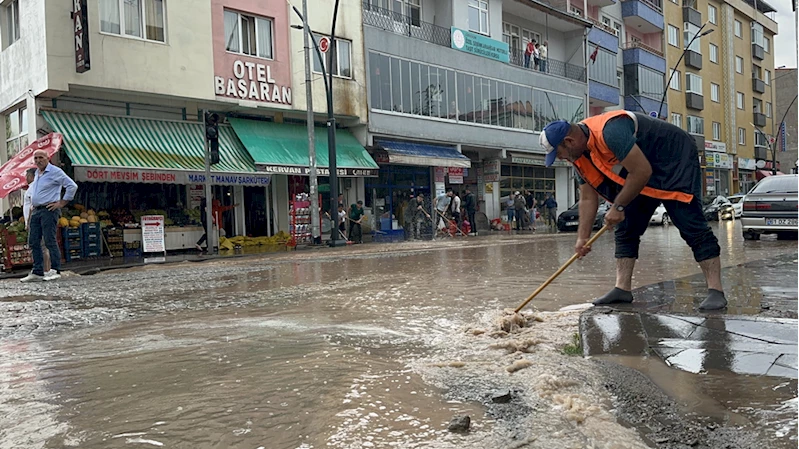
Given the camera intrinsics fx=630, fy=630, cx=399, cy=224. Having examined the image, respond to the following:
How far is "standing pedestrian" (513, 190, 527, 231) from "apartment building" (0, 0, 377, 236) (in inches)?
326

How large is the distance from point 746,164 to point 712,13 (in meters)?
13.1

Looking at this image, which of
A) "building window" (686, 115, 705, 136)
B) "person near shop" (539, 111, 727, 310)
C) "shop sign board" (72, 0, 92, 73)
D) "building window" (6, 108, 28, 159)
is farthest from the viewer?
"building window" (686, 115, 705, 136)

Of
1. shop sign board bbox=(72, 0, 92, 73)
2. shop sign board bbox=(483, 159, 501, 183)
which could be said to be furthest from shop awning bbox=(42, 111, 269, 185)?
shop sign board bbox=(483, 159, 501, 183)

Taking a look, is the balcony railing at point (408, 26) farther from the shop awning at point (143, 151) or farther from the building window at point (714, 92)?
the building window at point (714, 92)

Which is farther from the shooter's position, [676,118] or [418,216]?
[676,118]

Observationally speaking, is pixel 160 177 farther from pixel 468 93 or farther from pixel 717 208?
pixel 717 208

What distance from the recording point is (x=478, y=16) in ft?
89.9

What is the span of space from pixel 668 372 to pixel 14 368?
361cm

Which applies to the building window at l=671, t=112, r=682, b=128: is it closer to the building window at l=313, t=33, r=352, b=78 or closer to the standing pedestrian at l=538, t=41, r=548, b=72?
the standing pedestrian at l=538, t=41, r=548, b=72

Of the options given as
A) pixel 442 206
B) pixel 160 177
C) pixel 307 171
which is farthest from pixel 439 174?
pixel 160 177

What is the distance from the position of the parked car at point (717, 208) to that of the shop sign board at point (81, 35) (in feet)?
83.9

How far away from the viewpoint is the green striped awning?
50.0ft

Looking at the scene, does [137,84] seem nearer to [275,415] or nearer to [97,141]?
[97,141]

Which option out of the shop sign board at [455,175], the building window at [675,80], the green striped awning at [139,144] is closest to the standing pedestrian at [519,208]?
the shop sign board at [455,175]
